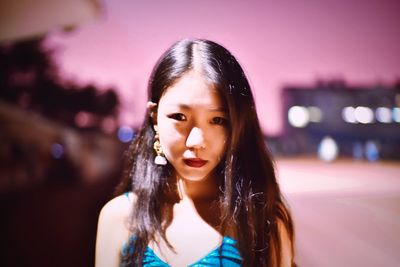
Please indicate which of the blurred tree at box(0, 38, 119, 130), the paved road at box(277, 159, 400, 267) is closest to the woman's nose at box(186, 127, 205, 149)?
the paved road at box(277, 159, 400, 267)

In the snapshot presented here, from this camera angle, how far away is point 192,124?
963 millimetres

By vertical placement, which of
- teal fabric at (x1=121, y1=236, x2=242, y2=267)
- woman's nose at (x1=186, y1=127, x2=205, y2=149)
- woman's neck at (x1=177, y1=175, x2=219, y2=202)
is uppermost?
woman's nose at (x1=186, y1=127, x2=205, y2=149)

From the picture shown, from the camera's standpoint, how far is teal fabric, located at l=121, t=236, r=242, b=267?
3.31 ft

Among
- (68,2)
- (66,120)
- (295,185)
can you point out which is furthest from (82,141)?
(68,2)

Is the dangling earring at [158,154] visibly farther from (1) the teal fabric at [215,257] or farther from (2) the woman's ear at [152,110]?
(1) the teal fabric at [215,257]

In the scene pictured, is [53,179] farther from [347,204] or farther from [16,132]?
[347,204]

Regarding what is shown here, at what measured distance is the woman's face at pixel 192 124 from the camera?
945 millimetres

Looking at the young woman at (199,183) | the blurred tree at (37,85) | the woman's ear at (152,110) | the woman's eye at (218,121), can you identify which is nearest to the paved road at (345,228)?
the young woman at (199,183)

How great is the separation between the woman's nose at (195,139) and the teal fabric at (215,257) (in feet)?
0.98

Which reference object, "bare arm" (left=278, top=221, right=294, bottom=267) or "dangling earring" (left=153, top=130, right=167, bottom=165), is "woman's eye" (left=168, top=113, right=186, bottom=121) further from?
"bare arm" (left=278, top=221, right=294, bottom=267)

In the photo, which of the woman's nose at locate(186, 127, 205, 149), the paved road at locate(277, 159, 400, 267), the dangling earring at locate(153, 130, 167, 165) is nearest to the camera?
the woman's nose at locate(186, 127, 205, 149)

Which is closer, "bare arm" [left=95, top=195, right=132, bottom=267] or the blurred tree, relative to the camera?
"bare arm" [left=95, top=195, right=132, bottom=267]

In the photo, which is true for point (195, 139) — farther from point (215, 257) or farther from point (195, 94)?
point (215, 257)

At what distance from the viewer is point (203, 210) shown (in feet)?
3.72
